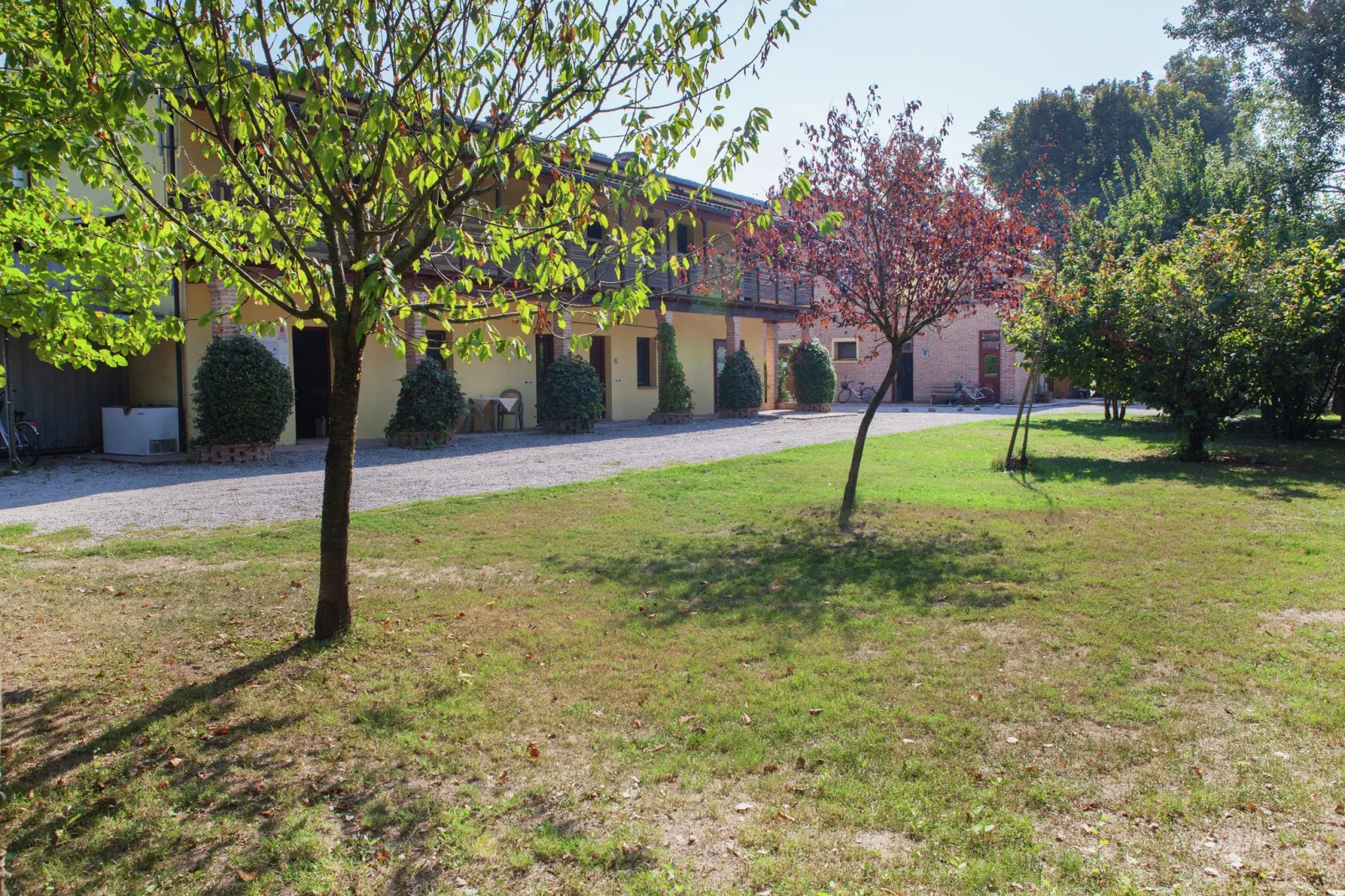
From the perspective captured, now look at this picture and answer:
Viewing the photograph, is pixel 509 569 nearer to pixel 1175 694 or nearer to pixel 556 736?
pixel 556 736

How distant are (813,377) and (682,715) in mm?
24781

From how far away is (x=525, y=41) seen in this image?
15.6 feet

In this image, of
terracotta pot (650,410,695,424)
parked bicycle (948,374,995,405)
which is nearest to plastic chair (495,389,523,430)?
terracotta pot (650,410,695,424)

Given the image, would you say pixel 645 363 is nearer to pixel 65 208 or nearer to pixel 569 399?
pixel 569 399

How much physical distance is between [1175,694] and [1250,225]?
1241 cm

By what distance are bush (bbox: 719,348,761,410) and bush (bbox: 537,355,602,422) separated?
6.50 metres

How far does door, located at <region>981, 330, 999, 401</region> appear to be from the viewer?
35.4 meters

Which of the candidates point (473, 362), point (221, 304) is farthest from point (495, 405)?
point (221, 304)

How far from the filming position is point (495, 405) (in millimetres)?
19766

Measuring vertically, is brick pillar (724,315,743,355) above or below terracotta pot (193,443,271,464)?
above

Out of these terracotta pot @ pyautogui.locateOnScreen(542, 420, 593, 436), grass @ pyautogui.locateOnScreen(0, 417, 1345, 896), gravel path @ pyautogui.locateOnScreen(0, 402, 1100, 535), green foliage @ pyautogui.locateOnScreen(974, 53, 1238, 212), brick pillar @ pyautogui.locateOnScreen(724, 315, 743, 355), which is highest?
green foliage @ pyautogui.locateOnScreen(974, 53, 1238, 212)

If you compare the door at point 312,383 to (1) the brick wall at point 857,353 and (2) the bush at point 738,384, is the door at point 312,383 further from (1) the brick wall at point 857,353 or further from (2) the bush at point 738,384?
(1) the brick wall at point 857,353

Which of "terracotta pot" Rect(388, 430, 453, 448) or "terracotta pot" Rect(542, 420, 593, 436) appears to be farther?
"terracotta pot" Rect(542, 420, 593, 436)

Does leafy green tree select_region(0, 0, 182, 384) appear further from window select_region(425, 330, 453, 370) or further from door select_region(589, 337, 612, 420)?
door select_region(589, 337, 612, 420)
